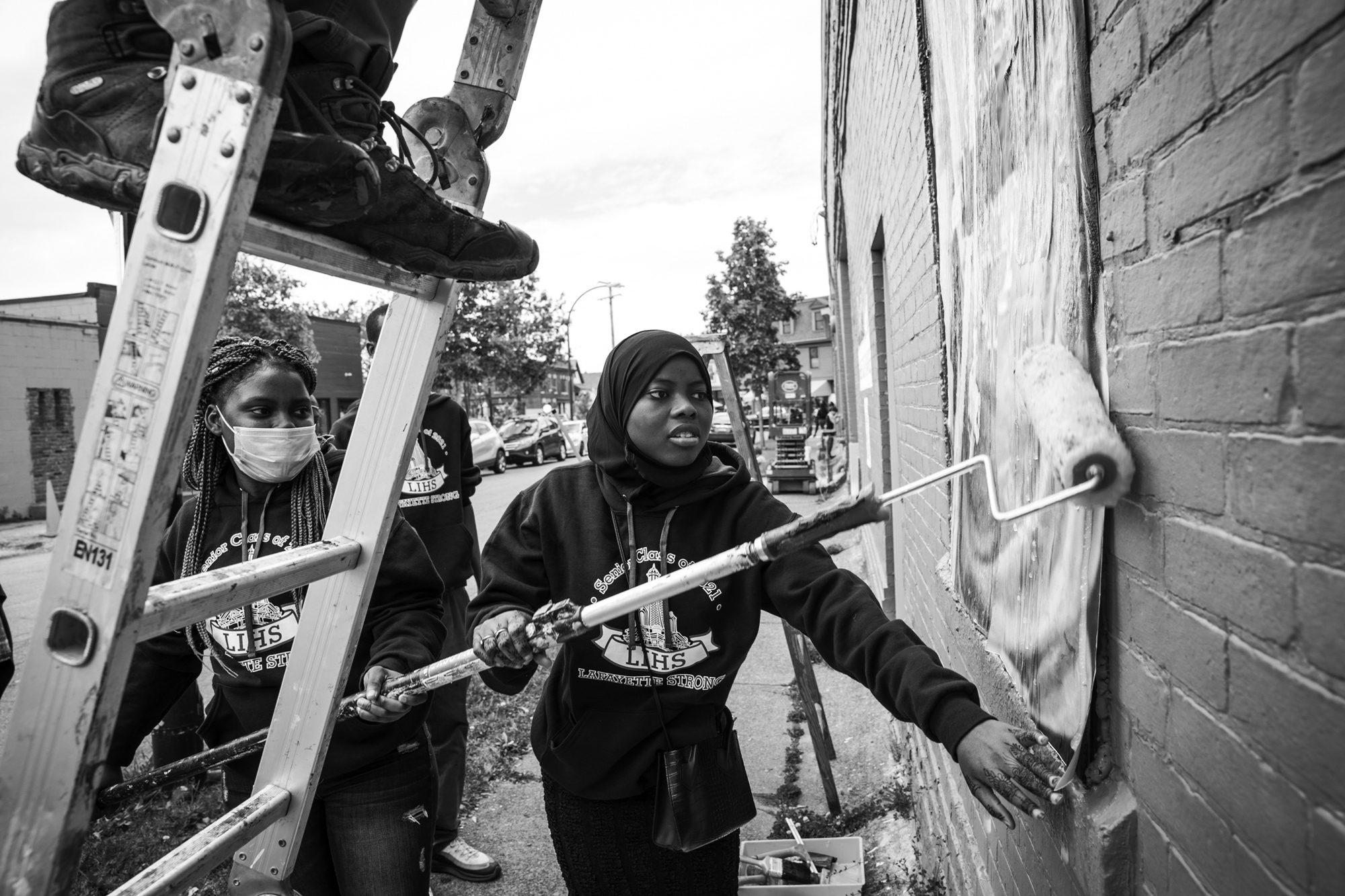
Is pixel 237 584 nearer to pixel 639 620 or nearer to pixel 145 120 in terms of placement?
pixel 145 120

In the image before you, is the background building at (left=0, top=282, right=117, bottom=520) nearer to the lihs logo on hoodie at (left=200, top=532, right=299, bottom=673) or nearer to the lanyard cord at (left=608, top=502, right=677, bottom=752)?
the lihs logo on hoodie at (left=200, top=532, right=299, bottom=673)

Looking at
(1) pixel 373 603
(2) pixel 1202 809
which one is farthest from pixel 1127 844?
(1) pixel 373 603

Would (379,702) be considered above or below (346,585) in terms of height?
below

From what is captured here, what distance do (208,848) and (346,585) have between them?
509 mm

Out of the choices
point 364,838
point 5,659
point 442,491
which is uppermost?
point 442,491

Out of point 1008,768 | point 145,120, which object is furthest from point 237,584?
point 1008,768

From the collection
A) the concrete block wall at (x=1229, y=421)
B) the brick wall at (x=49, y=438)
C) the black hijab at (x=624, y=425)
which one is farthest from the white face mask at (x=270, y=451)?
the brick wall at (x=49, y=438)

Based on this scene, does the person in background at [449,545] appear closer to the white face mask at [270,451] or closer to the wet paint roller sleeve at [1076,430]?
the white face mask at [270,451]

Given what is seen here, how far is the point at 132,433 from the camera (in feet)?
3.58

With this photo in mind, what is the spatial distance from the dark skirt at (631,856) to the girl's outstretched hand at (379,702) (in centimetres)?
57

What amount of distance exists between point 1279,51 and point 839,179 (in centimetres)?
853

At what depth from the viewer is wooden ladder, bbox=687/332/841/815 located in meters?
3.80

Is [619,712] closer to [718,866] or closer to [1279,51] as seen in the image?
[718,866]

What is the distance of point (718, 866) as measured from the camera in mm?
2180
